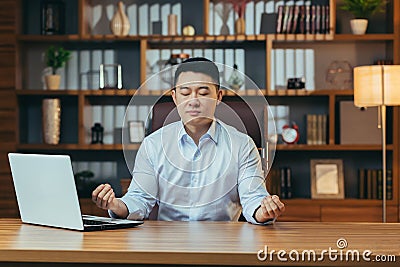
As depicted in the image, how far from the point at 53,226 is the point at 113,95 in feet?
9.81

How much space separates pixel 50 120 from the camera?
215 inches

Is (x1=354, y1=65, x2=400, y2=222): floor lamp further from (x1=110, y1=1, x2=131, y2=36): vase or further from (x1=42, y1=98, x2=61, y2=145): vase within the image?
(x1=42, y1=98, x2=61, y2=145): vase

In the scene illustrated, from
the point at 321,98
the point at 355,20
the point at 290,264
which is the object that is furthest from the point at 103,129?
the point at 290,264

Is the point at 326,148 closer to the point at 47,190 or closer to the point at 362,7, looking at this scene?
the point at 362,7

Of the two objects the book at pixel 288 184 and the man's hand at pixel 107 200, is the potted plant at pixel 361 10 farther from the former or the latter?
the man's hand at pixel 107 200

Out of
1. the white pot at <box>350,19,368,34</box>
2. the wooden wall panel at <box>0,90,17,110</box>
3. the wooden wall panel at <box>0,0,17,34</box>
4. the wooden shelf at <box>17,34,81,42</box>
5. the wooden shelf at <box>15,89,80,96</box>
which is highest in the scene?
the wooden wall panel at <box>0,0,17,34</box>

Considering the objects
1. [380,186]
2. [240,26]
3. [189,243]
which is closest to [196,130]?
[189,243]

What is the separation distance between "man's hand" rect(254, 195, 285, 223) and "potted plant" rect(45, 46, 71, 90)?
10.3 feet

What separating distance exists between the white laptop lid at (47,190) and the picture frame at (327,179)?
10.1ft

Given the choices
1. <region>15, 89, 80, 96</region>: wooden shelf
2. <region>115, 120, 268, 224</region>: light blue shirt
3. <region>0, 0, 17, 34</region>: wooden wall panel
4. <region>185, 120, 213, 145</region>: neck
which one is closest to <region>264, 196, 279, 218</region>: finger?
<region>115, 120, 268, 224</region>: light blue shirt

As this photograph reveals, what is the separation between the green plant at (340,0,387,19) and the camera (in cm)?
531

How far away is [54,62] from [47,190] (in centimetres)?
310

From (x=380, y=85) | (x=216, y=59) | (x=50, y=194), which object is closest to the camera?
(x=50, y=194)

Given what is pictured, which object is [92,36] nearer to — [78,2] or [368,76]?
[78,2]
